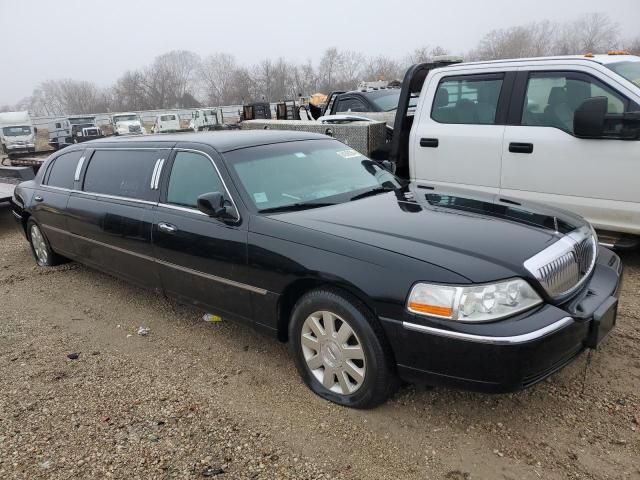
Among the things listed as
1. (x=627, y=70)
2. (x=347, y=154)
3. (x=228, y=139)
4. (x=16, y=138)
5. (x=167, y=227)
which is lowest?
(x=16, y=138)

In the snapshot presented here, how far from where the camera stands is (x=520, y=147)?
502cm

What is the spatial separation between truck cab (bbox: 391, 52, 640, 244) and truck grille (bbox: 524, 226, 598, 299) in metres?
1.79

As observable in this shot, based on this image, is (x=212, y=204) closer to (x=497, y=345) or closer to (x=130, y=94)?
(x=497, y=345)

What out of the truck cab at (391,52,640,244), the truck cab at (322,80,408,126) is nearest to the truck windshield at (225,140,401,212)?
the truck cab at (391,52,640,244)

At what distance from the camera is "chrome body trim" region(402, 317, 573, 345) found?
2396 mm

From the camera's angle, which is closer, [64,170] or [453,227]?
[453,227]

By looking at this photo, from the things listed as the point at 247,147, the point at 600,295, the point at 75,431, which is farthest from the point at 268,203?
the point at 600,295

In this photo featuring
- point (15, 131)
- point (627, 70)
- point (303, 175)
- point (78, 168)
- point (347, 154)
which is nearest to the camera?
point (303, 175)

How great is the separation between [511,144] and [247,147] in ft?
8.99

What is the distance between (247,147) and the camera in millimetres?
3838

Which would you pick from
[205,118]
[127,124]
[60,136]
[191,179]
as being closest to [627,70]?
[191,179]

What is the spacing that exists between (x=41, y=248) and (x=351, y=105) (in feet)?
18.9

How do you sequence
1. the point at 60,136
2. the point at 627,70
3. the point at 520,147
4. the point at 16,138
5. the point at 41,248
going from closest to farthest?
the point at 627,70 → the point at 520,147 → the point at 41,248 → the point at 16,138 → the point at 60,136

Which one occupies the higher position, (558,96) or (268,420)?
(558,96)
